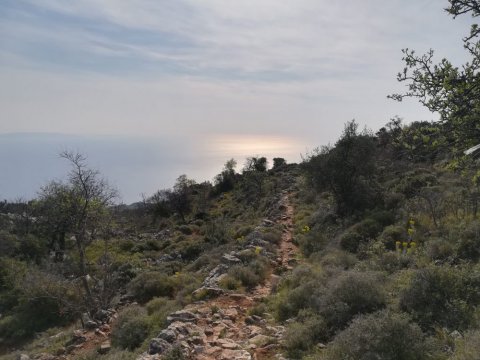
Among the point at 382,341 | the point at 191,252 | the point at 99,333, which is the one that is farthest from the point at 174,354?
the point at 191,252

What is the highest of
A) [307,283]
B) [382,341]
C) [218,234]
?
[382,341]

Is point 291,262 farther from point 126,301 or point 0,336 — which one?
point 0,336

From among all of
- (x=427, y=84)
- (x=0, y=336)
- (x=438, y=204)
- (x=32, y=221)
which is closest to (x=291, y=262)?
(x=438, y=204)

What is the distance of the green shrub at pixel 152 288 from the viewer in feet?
50.6

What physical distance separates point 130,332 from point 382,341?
6857 millimetres

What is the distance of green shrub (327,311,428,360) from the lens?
588 centimetres

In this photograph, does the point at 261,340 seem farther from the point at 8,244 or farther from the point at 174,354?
the point at 8,244

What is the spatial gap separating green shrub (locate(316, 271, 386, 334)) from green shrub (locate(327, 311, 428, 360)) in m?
1.34

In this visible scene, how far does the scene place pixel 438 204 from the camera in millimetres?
15336

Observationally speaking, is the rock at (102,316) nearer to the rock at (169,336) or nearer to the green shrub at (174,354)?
the rock at (169,336)

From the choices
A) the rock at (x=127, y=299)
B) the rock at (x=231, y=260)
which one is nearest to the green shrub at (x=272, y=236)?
the rock at (x=231, y=260)

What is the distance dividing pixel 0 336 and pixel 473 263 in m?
19.4

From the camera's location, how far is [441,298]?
743cm

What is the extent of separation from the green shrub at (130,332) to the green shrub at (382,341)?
569 cm
